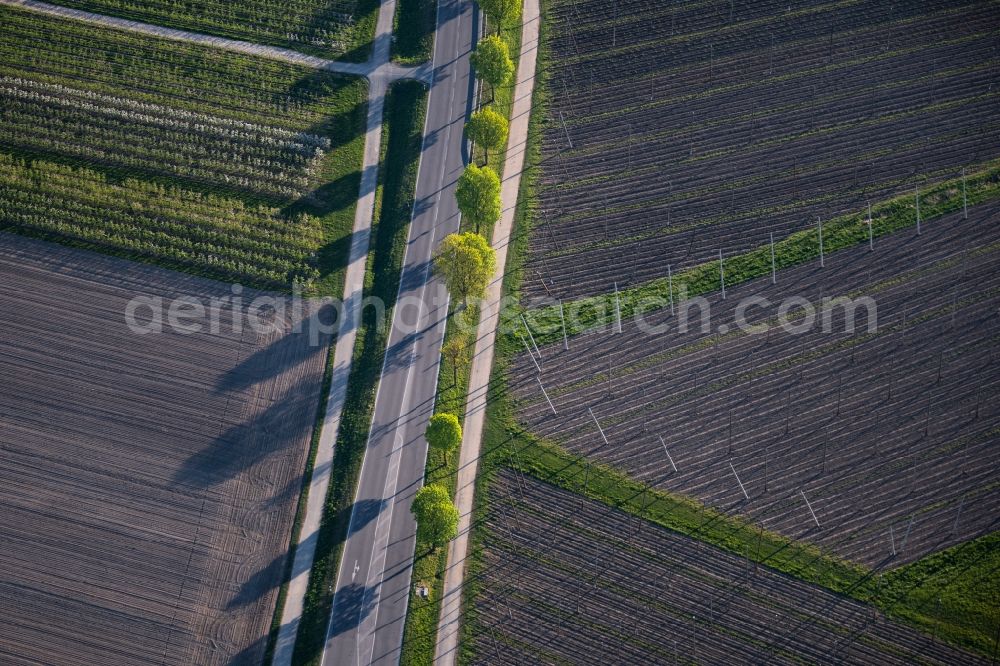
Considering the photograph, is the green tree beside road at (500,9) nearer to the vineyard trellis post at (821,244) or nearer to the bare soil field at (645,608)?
the vineyard trellis post at (821,244)

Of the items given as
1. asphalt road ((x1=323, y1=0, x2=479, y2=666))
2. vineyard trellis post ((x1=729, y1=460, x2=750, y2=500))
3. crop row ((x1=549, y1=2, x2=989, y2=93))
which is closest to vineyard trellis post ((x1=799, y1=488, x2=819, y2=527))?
vineyard trellis post ((x1=729, y1=460, x2=750, y2=500))

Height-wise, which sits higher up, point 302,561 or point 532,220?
point 532,220

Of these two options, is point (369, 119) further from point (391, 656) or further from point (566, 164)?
point (391, 656)

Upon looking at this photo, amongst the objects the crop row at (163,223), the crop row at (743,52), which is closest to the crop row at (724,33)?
the crop row at (743,52)

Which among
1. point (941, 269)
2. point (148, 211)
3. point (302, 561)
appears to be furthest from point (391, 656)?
point (941, 269)

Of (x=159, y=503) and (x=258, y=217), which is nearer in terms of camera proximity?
(x=159, y=503)

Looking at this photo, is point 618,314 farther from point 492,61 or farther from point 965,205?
point 965,205
